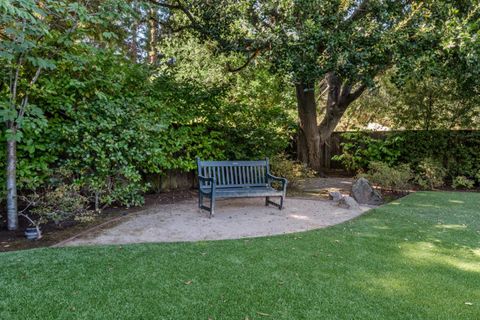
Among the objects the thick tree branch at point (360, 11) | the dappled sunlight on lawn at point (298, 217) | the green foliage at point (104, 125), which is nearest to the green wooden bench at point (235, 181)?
the dappled sunlight on lawn at point (298, 217)

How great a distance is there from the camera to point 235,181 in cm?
607

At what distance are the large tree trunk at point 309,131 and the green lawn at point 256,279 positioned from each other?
6273 mm

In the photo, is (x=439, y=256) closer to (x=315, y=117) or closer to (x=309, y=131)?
(x=309, y=131)

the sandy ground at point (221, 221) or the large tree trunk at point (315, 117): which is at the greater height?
the large tree trunk at point (315, 117)

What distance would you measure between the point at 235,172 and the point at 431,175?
6144 millimetres

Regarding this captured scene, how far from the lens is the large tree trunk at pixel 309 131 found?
10.1 meters

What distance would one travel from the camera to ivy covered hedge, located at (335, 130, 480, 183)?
9.20m

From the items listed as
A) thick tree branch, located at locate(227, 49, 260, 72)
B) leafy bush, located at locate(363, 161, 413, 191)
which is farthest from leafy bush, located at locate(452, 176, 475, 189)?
thick tree branch, located at locate(227, 49, 260, 72)

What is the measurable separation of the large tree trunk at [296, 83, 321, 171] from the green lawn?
20.6ft

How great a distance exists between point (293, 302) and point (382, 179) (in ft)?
20.5

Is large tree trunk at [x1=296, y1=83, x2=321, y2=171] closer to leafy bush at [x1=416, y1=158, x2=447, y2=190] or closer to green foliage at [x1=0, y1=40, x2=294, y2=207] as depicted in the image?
leafy bush at [x1=416, y1=158, x2=447, y2=190]

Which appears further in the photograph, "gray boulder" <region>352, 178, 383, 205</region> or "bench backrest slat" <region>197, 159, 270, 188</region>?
"gray boulder" <region>352, 178, 383, 205</region>

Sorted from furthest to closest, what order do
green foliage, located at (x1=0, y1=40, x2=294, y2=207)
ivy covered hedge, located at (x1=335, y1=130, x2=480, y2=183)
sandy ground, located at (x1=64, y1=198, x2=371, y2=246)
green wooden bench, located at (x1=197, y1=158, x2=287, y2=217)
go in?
ivy covered hedge, located at (x1=335, y1=130, x2=480, y2=183) < green wooden bench, located at (x1=197, y1=158, x2=287, y2=217) < green foliage, located at (x1=0, y1=40, x2=294, y2=207) < sandy ground, located at (x1=64, y1=198, x2=371, y2=246)

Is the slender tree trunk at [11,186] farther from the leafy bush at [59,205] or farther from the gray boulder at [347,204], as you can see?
the gray boulder at [347,204]
